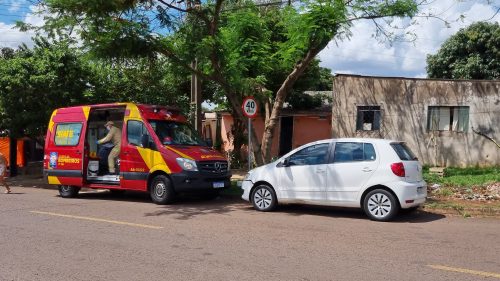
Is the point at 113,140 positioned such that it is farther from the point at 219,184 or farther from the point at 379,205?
the point at 379,205

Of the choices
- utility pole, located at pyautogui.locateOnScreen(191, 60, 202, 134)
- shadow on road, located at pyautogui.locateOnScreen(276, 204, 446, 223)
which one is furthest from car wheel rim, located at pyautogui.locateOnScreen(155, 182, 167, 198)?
utility pole, located at pyautogui.locateOnScreen(191, 60, 202, 134)

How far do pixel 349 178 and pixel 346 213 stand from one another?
119 cm

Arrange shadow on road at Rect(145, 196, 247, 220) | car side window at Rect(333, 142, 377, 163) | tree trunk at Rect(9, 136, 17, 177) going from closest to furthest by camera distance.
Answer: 1. car side window at Rect(333, 142, 377, 163)
2. shadow on road at Rect(145, 196, 247, 220)
3. tree trunk at Rect(9, 136, 17, 177)

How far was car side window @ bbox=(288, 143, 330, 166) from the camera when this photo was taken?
10227 mm

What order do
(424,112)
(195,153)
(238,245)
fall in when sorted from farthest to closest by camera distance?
(424,112) → (195,153) → (238,245)

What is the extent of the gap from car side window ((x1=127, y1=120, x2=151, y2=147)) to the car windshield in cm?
26

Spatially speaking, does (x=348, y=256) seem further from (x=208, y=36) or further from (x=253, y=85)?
(x=253, y=85)

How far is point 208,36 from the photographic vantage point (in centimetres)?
1273

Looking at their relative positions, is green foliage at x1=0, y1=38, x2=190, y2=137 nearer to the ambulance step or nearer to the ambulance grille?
the ambulance step

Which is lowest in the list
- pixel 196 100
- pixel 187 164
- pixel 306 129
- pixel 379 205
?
pixel 379 205

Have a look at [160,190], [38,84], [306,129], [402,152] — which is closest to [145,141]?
[160,190]

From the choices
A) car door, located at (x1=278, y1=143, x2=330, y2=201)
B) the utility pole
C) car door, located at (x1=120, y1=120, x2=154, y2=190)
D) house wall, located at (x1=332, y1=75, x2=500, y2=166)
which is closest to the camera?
car door, located at (x1=278, y1=143, x2=330, y2=201)

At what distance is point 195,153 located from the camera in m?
11.9

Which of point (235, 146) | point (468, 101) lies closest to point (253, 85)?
point (235, 146)
